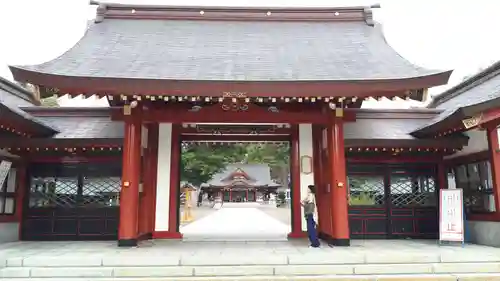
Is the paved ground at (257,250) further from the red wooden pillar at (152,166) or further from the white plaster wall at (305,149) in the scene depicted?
the white plaster wall at (305,149)

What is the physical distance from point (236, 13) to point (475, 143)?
769cm

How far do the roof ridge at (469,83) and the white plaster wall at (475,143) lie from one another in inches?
96.1

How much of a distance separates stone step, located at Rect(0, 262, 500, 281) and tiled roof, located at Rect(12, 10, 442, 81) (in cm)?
362

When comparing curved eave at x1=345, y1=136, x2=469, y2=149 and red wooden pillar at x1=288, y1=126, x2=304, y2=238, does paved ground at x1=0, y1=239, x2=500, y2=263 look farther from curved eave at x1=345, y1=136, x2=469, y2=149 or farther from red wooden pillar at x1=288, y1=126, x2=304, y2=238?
→ curved eave at x1=345, y1=136, x2=469, y2=149

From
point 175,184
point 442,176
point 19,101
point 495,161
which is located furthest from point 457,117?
point 19,101

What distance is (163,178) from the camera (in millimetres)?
10172

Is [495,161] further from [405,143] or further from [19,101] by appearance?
[19,101]

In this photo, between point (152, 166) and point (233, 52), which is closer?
point (233, 52)

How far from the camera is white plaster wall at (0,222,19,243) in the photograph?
9250 millimetres

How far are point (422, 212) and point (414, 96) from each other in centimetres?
348

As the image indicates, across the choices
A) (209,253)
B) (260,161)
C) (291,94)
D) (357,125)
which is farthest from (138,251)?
(260,161)

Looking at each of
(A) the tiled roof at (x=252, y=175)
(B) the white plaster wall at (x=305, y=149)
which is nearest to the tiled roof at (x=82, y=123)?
(B) the white plaster wall at (x=305, y=149)

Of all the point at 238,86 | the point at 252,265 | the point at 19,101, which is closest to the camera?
the point at 252,265

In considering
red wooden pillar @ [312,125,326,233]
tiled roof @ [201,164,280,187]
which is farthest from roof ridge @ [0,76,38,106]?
tiled roof @ [201,164,280,187]
